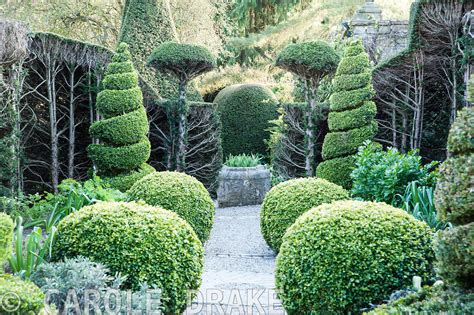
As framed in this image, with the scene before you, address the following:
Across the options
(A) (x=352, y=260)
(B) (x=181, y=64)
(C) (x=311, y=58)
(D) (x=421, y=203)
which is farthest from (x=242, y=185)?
(A) (x=352, y=260)

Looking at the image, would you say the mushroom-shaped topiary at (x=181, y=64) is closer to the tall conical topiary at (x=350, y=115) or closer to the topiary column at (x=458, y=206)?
the tall conical topiary at (x=350, y=115)

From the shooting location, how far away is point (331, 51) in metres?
11.6

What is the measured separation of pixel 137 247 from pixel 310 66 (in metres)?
7.30

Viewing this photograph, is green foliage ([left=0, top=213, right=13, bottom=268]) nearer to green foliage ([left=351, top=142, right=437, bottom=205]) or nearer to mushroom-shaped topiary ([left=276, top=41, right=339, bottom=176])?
green foliage ([left=351, top=142, right=437, bottom=205])

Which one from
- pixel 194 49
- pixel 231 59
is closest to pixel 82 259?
pixel 194 49

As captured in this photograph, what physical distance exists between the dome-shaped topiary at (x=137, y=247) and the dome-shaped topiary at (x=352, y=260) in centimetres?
84

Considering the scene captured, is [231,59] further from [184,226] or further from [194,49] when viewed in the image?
[184,226]

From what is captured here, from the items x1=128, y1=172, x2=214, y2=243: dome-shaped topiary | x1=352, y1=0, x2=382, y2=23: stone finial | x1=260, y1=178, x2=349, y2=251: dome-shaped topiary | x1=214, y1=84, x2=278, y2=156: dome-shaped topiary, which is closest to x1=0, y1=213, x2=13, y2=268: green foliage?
x1=128, y1=172, x2=214, y2=243: dome-shaped topiary

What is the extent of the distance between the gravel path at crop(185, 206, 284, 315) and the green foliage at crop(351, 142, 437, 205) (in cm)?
157

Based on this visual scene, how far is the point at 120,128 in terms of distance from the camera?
35.2ft

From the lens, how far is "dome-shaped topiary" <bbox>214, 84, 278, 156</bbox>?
15656 millimetres

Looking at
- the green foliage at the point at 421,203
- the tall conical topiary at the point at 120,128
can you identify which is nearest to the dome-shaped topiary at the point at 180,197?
the green foliage at the point at 421,203

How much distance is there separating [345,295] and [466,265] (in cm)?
145

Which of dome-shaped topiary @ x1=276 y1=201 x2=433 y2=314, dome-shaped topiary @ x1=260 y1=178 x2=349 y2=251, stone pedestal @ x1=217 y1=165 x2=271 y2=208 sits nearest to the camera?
dome-shaped topiary @ x1=276 y1=201 x2=433 y2=314
